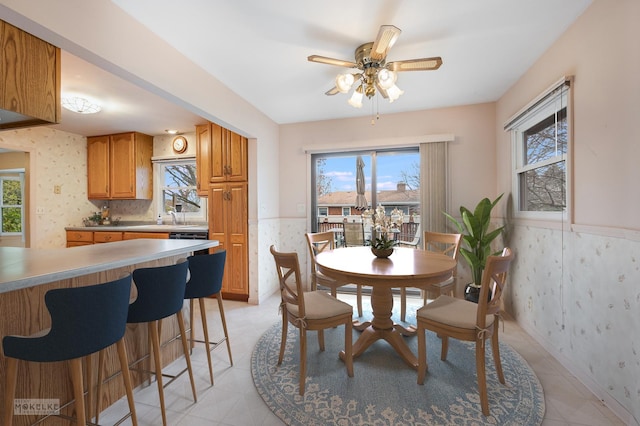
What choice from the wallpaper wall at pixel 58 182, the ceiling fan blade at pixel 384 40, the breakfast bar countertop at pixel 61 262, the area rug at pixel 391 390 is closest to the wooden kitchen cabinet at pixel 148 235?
the wallpaper wall at pixel 58 182

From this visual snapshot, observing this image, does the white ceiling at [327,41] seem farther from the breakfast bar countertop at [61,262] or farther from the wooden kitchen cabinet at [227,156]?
the breakfast bar countertop at [61,262]

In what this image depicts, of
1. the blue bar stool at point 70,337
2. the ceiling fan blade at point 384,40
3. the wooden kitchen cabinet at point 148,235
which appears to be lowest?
the blue bar stool at point 70,337

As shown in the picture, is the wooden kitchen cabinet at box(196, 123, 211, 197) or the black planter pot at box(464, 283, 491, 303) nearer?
the black planter pot at box(464, 283, 491, 303)

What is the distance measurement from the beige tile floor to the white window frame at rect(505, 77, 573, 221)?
1.16 metres

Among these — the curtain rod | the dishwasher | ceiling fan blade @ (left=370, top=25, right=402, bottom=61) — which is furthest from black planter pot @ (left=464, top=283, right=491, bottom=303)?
the dishwasher

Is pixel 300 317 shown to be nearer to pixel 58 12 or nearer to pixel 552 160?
pixel 58 12

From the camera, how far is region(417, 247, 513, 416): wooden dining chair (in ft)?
5.04

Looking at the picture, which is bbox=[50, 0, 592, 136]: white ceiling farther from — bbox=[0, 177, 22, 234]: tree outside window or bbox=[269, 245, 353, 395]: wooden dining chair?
bbox=[0, 177, 22, 234]: tree outside window

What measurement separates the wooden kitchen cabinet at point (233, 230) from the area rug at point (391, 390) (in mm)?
1397

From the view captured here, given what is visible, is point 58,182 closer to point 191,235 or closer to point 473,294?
point 191,235

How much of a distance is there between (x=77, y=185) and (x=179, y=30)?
13.0 feet

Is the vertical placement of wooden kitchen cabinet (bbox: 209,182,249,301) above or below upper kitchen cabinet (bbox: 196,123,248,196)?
below

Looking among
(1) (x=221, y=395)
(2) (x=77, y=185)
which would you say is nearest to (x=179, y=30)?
(1) (x=221, y=395)

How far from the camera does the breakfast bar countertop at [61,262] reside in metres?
1.10
